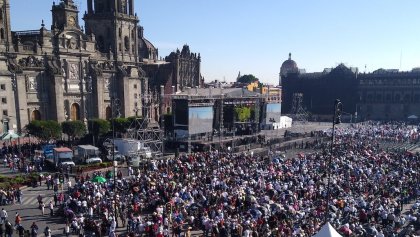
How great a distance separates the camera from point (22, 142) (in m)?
45.7

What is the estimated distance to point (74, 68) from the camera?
56.1 metres

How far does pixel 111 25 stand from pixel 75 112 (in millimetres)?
16810

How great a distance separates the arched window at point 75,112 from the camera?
56009 mm

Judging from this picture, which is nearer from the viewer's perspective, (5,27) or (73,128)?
(5,27)

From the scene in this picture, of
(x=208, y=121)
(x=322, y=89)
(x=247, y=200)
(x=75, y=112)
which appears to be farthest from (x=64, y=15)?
(x=322, y=89)

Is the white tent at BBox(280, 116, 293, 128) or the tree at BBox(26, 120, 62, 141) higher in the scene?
the tree at BBox(26, 120, 62, 141)

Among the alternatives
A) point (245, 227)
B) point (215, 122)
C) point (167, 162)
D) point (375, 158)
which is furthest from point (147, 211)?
point (215, 122)

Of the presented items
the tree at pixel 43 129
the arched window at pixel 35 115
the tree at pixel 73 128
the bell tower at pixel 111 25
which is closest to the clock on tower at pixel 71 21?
Result: the bell tower at pixel 111 25

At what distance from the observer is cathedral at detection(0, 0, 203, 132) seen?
48.0m

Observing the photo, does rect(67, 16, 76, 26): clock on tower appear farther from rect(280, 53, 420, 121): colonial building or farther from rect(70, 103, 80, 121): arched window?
rect(280, 53, 420, 121): colonial building

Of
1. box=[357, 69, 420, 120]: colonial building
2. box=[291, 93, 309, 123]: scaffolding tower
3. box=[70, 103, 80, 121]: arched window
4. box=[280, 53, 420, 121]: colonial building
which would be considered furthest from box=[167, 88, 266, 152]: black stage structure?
box=[357, 69, 420, 120]: colonial building

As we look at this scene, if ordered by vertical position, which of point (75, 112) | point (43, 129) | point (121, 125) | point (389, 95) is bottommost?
point (121, 125)

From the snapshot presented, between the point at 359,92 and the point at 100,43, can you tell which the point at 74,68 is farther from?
the point at 359,92

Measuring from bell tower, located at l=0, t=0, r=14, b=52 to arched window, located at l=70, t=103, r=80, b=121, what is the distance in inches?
459
